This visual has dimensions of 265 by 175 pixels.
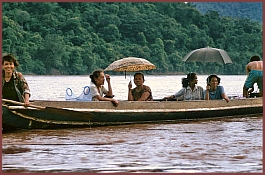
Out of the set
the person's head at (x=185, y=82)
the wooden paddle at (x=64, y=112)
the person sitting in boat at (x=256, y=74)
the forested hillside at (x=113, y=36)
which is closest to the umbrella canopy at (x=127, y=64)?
the person's head at (x=185, y=82)

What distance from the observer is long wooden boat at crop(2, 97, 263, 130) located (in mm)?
10516

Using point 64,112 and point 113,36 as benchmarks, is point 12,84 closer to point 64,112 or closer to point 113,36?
point 64,112

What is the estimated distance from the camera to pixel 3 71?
10.1 meters

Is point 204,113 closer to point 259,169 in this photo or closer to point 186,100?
point 186,100

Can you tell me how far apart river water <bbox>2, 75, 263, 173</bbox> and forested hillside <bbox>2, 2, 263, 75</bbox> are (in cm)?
3989

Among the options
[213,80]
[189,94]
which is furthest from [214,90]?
[189,94]

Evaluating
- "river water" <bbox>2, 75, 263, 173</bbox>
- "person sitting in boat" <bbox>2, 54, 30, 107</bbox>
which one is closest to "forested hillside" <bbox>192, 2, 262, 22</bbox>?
"river water" <bbox>2, 75, 263, 173</bbox>

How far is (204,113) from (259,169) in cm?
529

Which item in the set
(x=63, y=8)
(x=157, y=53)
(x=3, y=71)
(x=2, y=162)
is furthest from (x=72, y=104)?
(x=63, y=8)

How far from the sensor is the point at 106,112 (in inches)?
445

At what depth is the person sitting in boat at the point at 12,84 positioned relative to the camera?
995 centimetres

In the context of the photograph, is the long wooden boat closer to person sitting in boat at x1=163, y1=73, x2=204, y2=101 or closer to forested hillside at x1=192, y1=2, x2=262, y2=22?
person sitting in boat at x1=163, y1=73, x2=204, y2=101

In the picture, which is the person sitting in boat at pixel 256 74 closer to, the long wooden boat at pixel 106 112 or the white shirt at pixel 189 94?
the long wooden boat at pixel 106 112

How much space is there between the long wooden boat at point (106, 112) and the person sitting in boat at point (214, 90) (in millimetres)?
140
